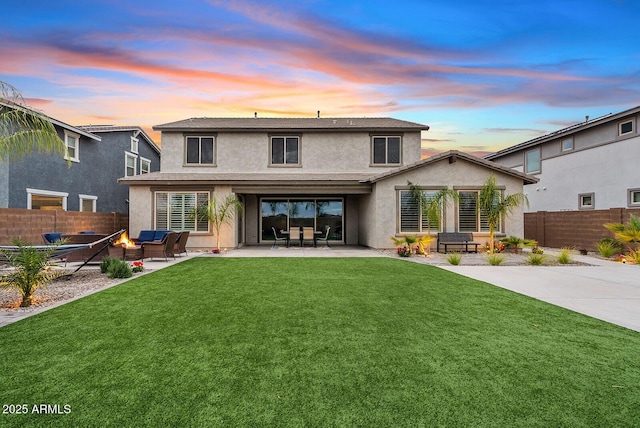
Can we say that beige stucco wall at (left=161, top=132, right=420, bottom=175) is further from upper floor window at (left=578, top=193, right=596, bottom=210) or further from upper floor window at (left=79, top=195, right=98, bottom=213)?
upper floor window at (left=578, top=193, right=596, bottom=210)

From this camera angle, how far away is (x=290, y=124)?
1811 centimetres

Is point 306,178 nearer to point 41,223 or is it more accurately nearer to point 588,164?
point 41,223

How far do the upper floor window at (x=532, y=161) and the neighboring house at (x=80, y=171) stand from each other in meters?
26.0

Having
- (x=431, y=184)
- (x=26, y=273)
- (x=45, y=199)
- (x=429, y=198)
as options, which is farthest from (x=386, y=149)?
(x=45, y=199)

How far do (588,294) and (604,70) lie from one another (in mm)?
Answer: 15753

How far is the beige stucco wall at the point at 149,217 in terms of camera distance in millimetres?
15094

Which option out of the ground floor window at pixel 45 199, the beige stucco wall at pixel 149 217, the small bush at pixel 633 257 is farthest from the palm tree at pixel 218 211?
the small bush at pixel 633 257

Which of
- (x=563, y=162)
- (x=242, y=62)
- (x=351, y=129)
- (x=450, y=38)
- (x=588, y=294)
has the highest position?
(x=450, y=38)

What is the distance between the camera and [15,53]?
11.2m

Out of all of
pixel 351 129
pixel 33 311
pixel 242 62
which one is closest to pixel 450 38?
pixel 351 129

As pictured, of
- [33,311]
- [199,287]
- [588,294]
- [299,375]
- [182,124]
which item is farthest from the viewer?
[182,124]

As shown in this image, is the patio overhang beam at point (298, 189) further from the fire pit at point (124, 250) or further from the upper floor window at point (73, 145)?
the upper floor window at point (73, 145)

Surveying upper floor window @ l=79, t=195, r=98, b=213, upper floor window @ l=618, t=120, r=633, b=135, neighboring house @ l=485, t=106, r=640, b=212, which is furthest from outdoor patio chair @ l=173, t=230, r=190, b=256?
upper floor window @ l=618, t=120, r=633, b=135

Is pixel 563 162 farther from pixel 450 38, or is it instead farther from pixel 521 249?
pixel 450 38
